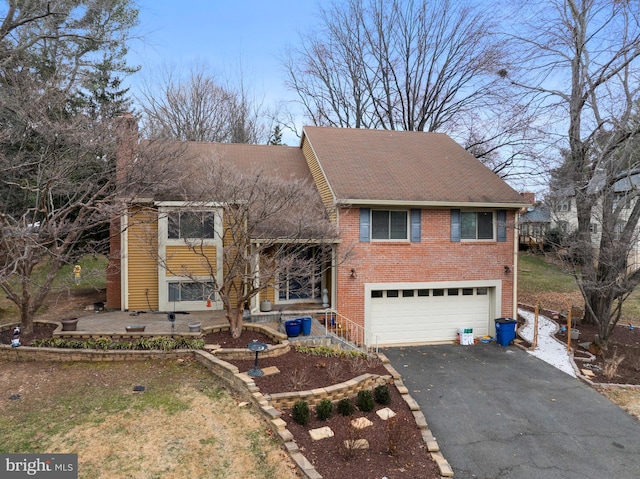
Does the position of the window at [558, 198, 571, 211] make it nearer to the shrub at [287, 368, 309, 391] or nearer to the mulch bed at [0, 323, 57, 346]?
the shrub at [287, 368, 309, 391]

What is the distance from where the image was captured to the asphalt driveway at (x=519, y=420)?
6.09 metres

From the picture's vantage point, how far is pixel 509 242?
13141 mm

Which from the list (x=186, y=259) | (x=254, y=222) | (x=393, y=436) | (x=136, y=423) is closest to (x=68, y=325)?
(x=186, y=259)

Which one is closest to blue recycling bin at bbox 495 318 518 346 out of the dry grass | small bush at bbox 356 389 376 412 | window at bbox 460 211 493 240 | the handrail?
window at bbox 460 211 493 240

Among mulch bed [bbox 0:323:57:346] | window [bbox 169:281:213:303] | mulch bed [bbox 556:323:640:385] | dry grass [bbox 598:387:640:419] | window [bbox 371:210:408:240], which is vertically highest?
window [bbox 371:210:408:240]

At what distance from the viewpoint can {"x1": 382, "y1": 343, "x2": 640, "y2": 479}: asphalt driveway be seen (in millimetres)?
6094

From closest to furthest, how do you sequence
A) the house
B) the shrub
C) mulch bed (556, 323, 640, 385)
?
the shrub
mulch bed (556, 323, 640, 385)
the house

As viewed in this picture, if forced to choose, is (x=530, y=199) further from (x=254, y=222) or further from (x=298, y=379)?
(x=298, y=379)

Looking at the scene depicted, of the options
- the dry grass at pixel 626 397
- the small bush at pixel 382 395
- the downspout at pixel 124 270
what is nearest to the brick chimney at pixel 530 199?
the dry grass at pixel 626 397

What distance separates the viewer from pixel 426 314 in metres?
12.8

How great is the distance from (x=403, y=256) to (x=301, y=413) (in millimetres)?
7084

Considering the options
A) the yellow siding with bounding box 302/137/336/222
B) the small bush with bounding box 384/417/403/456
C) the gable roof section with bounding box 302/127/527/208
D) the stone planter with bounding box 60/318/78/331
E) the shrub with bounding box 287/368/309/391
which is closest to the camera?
A: the small bush with bounding box 384/417/403/456

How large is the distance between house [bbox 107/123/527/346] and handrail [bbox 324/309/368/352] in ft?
0.65

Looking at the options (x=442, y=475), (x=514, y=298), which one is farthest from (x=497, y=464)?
(x=514, y=298)
